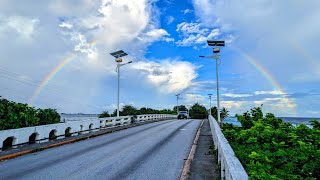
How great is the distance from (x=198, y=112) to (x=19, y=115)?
91.1 m

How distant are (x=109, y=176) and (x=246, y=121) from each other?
8153 mm

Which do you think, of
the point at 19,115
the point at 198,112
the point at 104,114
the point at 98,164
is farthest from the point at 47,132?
the point at 198,112

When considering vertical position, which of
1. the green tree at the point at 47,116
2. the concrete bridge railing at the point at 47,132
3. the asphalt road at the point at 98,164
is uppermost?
the green tree at the point at 47,116

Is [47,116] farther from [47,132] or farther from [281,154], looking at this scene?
[281,154]

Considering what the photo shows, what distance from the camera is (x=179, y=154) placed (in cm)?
1166

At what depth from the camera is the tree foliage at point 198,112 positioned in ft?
328

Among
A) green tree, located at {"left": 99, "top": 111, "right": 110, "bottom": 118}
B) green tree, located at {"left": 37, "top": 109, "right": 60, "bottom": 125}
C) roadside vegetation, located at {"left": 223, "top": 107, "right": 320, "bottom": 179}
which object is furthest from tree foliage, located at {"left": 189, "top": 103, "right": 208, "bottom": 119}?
roadside vegetation, located at {"left": 223, "top": 107, "right": 320, "bottom": 179}

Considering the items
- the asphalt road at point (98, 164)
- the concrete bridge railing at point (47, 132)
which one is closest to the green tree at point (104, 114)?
the concrete bridge railing at point (47, 132)

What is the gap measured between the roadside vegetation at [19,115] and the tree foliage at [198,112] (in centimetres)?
8459

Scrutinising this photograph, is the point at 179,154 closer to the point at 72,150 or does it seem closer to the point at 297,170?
the point at 72,150

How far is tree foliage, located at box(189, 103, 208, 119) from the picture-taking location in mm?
100062

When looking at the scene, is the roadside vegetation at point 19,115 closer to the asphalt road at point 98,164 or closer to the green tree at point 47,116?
the green tree at point 47,116

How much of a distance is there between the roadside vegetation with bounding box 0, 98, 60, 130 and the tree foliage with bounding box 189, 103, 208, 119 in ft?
278

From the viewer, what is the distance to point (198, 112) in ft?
335
